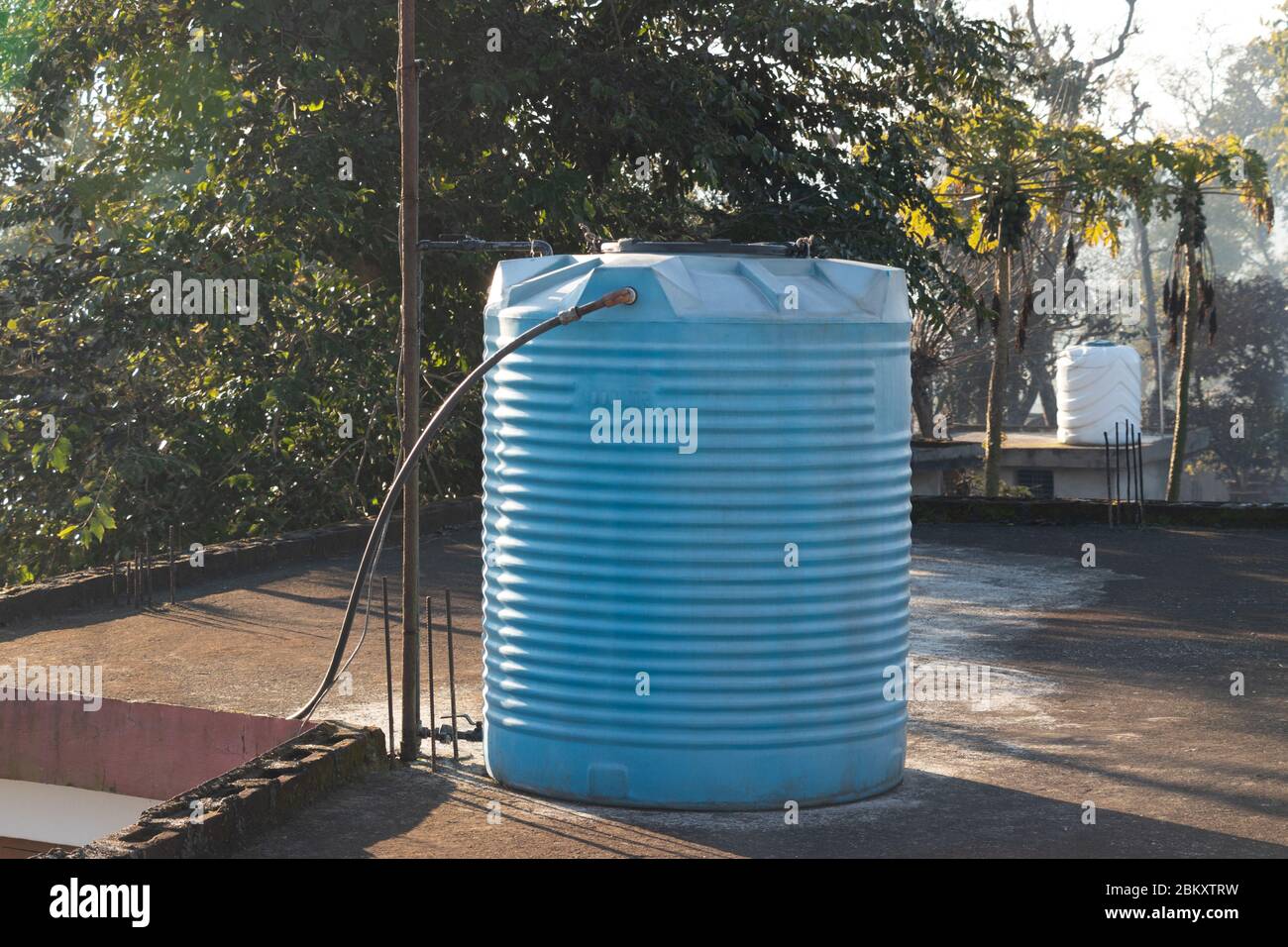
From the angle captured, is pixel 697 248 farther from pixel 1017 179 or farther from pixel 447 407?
pixel 1017 179

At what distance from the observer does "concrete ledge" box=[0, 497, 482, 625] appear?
11781 mm

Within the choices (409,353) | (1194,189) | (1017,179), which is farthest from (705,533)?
(1194,189)

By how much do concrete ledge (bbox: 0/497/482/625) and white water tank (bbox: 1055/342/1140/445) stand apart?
49.4 ft

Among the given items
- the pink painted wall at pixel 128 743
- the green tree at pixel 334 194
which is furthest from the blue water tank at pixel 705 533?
the green tree at pixel 334 194

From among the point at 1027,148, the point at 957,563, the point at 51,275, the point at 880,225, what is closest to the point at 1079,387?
the point at 1027,148

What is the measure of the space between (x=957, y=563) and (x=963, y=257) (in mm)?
18352

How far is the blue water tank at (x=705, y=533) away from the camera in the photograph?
6598mm

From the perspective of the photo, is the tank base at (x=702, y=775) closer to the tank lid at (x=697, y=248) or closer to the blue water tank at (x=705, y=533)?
the blue water tank at (x=705, y=533)

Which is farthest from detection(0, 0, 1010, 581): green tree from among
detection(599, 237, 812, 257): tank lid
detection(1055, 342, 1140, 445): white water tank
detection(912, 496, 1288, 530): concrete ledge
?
detection(1055, 342, 1140, 445): white water tank

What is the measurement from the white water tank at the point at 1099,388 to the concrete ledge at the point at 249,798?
72.6ft

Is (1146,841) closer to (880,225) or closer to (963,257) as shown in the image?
(880,225)

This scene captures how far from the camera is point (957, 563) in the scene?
45.5 feet

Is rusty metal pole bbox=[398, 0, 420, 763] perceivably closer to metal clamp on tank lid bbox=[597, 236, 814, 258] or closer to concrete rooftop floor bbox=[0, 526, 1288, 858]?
concrete rooftop floor bbox=[0, 526, 1288, 858]

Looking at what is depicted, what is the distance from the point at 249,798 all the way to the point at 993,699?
4.34m
